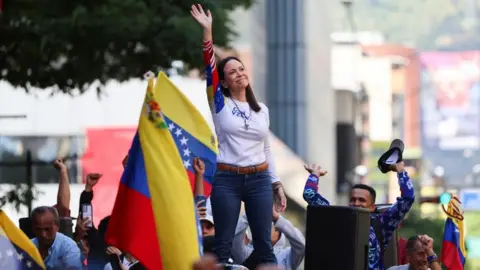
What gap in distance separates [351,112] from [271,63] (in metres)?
27.3

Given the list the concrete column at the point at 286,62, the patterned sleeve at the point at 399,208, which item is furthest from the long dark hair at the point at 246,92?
the concrete column at the point at 286,62

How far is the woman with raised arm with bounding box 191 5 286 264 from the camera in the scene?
1054 cm

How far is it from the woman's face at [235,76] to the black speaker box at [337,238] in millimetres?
899

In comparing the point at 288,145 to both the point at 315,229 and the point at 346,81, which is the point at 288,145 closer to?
the point at 315,229

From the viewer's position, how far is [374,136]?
5354 inches

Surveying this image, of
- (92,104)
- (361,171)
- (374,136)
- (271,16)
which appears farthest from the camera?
(374,136)

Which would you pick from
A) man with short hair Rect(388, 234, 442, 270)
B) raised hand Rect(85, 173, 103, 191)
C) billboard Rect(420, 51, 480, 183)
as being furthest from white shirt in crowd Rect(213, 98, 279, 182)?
billboard Rect(420, 51, 480, 183)

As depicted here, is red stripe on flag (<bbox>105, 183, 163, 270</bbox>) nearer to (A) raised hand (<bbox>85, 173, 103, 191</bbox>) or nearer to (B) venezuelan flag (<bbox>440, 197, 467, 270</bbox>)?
Result: (A) raised hand (<bbox>85, 173, 103, 191</bbox>)

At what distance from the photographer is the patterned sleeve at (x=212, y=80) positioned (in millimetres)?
10383

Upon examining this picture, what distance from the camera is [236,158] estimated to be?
10.6 meters

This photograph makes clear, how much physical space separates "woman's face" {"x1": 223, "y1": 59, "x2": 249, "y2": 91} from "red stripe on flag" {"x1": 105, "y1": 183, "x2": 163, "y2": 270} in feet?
3.49

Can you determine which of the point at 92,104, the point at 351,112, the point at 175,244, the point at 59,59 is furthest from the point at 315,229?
the point at 351,112

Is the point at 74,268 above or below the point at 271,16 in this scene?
below

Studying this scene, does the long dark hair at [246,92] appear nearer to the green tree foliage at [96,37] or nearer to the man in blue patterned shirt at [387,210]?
the man in blue patterned shirt at [387,210]
